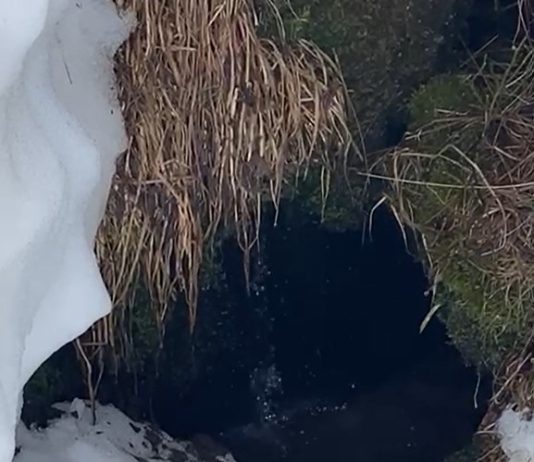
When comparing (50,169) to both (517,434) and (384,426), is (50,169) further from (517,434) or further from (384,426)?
(384,426)

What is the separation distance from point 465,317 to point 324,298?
411mm

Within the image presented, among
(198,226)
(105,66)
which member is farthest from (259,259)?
(105,66)

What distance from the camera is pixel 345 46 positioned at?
1781mm

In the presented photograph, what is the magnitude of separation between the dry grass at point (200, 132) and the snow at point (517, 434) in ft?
1.75

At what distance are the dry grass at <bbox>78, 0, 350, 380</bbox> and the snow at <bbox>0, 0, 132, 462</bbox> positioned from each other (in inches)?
2.0

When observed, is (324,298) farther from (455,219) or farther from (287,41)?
(287,41)

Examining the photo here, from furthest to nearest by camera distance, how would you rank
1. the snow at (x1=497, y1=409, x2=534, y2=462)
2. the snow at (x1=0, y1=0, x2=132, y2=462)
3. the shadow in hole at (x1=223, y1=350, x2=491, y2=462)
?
the shadow in hole at (x1=223, y1=350, x2=491, y2=462) < the snow at (x1=497, y1=409, x2=534, y2=462) < the snow at (x1=0, y1=0, x2=132, y2=462)

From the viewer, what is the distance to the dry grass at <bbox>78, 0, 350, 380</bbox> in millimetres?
1589

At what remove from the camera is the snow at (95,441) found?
175 centimetres

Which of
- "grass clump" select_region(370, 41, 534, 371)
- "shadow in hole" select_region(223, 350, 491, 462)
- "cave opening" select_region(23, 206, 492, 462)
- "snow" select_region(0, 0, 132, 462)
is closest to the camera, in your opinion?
"snow" select_region(0, 0, 132, 462)

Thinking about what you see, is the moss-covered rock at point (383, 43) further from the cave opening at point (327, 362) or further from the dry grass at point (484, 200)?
the cave opening at point (327, 362)

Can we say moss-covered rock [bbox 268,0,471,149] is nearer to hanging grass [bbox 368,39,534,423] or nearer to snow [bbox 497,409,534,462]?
hanging grass [bbox 368,39,534,423]

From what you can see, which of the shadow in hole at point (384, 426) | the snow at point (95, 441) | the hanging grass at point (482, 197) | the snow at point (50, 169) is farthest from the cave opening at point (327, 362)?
the snow at point (50, 169)

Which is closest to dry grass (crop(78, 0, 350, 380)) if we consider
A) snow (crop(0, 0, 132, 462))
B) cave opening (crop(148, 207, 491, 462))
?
snow (crop(0, 0, 132, 462))
